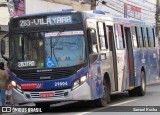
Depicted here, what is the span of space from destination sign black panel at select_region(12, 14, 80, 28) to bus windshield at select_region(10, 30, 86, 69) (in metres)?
0.31

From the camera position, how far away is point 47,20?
1494cm

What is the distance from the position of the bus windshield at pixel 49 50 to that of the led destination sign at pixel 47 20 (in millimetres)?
312

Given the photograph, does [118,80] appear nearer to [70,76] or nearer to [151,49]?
[70,76]

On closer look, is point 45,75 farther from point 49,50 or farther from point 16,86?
point 16,86

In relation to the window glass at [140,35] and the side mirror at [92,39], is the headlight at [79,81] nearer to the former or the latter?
the side mirror at [92,39]

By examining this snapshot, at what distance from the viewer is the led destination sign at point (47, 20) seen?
1477 cm

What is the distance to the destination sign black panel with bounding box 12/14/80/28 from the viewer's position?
48.4 feet

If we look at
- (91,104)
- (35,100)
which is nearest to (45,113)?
(35,100)

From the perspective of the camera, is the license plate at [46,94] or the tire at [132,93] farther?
the tire at [132,93]

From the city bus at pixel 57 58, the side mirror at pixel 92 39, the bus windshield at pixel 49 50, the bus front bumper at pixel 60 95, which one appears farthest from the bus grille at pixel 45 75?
the side mirror at pixel 92 39

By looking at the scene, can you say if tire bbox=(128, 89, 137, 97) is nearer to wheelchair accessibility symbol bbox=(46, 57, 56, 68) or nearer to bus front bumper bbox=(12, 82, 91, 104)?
bus front bumper bbox=(12, 82, 91, 104)

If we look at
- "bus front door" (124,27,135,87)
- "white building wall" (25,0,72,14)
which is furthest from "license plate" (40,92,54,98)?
"white building wall" (25,0,72,14)

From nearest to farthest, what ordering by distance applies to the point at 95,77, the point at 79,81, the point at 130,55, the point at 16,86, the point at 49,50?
the point at 79,81
the point at 49,50
the point at 16,86
the point at 95,77
the point at 130,55

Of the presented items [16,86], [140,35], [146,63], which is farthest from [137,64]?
[16,86]
